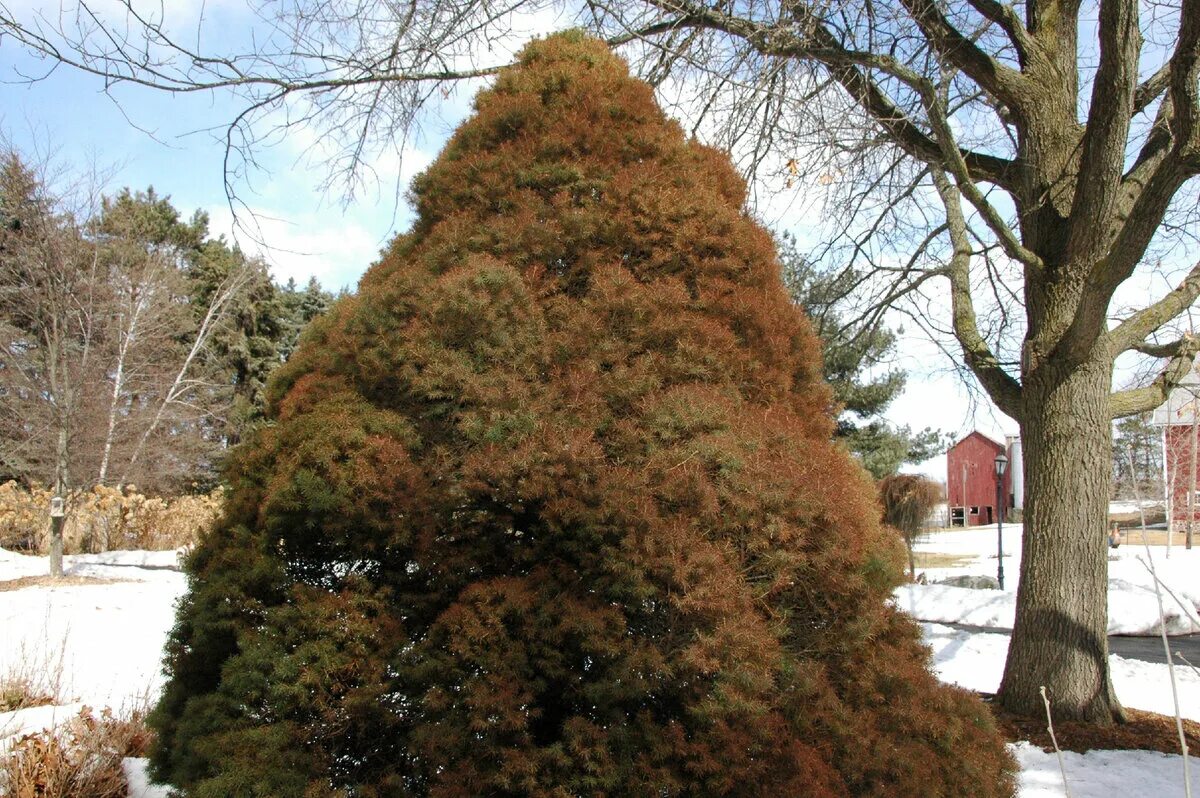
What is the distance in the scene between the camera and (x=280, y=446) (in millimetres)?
2654

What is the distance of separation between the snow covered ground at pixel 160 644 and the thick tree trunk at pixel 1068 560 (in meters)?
0.58

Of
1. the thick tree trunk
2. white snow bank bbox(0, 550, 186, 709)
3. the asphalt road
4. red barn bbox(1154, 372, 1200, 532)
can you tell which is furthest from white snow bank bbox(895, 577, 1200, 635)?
white snow bank bbox(0, 550, 186, 709)

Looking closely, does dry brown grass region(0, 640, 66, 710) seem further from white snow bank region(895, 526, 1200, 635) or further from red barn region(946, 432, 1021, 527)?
red barn region(946, 432, 1021, 527)

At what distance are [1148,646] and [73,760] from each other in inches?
445

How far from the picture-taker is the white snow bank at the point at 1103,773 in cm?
427

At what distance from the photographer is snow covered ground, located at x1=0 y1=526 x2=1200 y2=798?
448 centimetres

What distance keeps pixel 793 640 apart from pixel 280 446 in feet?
5.47

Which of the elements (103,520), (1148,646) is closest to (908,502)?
(1148,646)

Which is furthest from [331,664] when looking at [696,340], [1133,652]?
[1133,652]

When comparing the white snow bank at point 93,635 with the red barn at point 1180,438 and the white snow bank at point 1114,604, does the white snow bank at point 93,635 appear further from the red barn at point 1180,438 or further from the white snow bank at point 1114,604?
the white snow bank at point 1114,604

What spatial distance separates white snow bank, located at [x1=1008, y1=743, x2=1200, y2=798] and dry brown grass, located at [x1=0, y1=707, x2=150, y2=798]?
Answer: 4.24m

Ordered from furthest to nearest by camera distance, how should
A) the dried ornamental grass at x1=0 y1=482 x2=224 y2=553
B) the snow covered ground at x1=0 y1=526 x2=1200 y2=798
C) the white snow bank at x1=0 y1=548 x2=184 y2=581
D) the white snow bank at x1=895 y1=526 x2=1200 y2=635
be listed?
the dried ornamental grass at x1=0 y1=482 x2=224 y2=553, the white snow bank at x1=0 y1=548 x2=184 y2=581, the white snow bank at x1=895 y1=526 x2=1200 y2=635, the snow covered ground at x1=0 y1=526 x2=1200 y2=798

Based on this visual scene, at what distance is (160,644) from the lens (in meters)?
7.78

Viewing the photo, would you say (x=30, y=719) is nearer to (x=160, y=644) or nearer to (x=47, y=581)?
(x=160, y=644)
